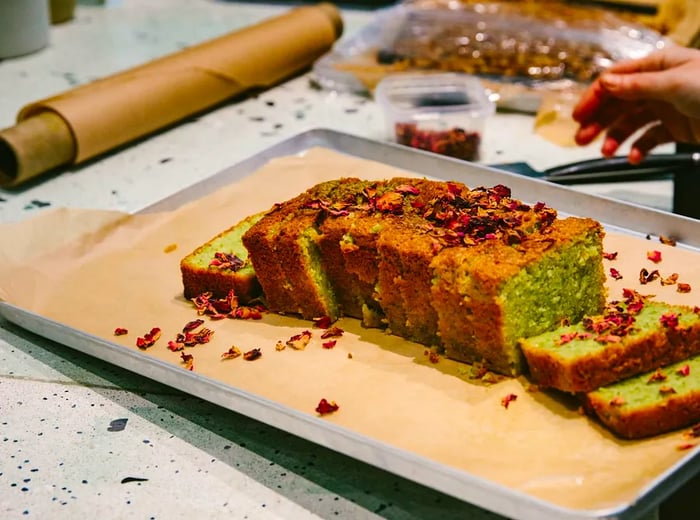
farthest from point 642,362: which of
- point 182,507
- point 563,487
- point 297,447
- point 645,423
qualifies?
point 182,507

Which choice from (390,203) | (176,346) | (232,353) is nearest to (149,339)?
(176,346)

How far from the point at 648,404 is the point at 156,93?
240 cm

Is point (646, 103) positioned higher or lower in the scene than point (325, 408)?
higher

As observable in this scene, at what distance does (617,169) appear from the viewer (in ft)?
9.28

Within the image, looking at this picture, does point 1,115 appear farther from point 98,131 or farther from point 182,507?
point 182,507

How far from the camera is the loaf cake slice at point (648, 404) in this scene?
1634 millimetres

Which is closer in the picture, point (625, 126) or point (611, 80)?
point (611, 80)

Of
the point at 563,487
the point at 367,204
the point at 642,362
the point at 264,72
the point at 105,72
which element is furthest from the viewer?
the point at 105,72

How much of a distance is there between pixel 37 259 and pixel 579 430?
1.48m

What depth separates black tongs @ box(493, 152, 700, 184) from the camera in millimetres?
2742

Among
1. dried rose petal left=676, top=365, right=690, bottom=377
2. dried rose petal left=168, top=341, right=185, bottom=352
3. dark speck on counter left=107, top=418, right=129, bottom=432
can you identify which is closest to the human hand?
dried rose petal left=676, top=365, right=690, bottom=377

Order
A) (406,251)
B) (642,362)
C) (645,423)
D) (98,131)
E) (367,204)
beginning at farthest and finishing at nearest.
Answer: (98,131) → (367,204) → (406,251) → (642,362) → (645,423)

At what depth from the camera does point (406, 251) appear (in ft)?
6.38

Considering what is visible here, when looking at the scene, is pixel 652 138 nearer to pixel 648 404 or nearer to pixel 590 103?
pixel 590 103
